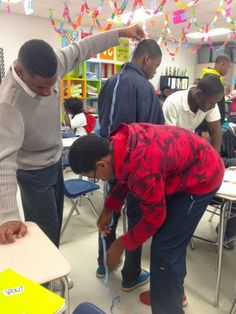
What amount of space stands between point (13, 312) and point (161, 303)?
88cm

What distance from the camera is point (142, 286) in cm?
204

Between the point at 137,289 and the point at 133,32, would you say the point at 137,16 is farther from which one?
the point at 137,289

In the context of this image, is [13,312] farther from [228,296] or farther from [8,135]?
[228,296]

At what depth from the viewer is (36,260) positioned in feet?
3.52

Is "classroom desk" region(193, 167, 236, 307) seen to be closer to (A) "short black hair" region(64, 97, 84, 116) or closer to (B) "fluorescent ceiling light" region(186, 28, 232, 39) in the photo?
(A) "short black hair" region(64, 97, 84, 116)

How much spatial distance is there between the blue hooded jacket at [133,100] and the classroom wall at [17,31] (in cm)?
455

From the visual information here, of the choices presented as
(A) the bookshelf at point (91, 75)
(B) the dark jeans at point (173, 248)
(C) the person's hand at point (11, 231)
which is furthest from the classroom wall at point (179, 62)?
(C) the person's hand at point (11, 231)

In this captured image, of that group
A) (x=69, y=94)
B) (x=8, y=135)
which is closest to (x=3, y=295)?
(x=8, y=135)

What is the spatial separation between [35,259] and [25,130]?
1.98 feet

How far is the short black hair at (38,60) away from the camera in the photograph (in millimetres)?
1211

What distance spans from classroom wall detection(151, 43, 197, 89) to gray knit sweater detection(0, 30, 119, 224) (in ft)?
22.7

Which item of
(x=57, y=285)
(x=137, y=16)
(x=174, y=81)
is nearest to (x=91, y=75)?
(x=137, y=16)

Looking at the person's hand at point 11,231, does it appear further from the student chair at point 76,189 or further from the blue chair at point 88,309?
the student chair at point 76,189

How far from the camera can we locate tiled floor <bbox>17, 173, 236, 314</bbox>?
1879mm
